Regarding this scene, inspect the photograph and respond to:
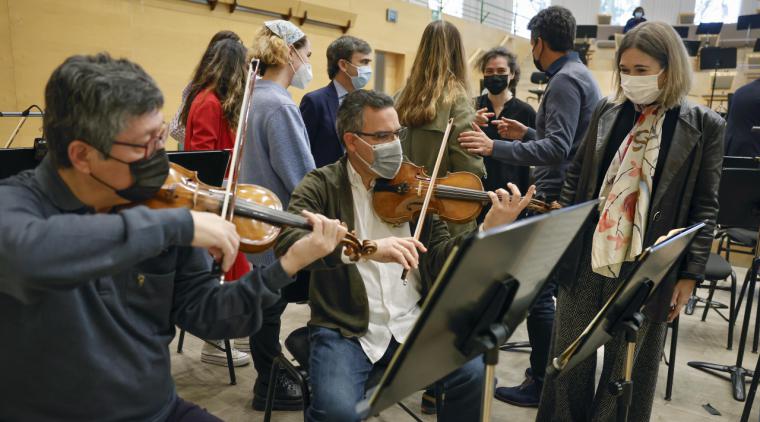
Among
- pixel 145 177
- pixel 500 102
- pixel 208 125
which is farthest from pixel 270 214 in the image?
pixel 500 102

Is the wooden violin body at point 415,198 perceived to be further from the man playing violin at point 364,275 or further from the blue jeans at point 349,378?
the blue jeans at point 349,378

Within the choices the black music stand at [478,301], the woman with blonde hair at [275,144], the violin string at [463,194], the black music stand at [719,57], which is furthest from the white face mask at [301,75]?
the black music stand at [719,57]

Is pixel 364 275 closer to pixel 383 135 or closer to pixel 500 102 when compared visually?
pixel 383 135

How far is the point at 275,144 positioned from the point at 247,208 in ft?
3.06

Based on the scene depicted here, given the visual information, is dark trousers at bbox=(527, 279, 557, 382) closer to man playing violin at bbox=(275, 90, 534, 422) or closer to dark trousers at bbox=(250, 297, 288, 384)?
man playing violin at bbox=(275, 90, 534, 422)

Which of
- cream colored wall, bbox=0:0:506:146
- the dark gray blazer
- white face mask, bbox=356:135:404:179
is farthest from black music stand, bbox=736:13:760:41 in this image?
white face mask, bbox=356:135:404:179

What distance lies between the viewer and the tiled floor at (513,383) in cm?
258

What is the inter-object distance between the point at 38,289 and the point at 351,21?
7.58m

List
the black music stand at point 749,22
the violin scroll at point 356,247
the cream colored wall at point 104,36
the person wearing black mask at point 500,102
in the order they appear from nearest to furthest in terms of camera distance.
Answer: the violin scroll at point 356,247 < the person wearing black mask at point 500,102 < the cream colored wall at point 104,36 < the black music stand at point 749,22

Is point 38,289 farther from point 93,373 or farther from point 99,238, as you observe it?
point 93,373

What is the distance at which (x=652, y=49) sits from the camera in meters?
1.85

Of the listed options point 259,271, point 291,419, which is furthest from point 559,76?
point 291,419

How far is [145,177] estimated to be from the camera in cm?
116

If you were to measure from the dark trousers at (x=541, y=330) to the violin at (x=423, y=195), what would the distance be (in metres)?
0.58
